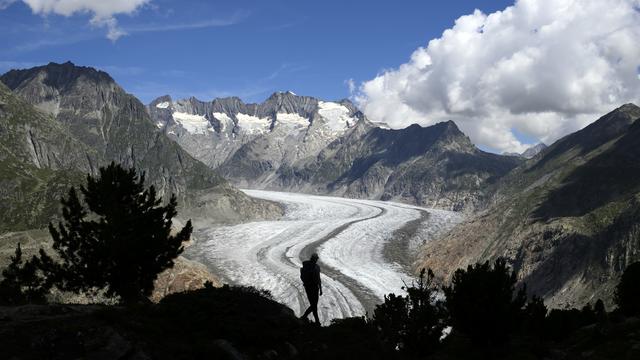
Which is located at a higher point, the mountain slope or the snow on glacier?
the mountain slope

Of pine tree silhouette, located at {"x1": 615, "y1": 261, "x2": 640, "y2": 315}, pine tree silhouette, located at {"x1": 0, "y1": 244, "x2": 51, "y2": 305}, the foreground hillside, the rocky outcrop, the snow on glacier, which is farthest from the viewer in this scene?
the snow on glacier

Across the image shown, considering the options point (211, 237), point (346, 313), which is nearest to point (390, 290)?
point (346, 313)

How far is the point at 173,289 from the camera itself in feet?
226

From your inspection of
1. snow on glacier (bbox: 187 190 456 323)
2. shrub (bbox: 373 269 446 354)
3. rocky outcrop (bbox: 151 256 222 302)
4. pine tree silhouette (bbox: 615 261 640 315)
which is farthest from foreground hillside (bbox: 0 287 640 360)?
Result: rocky outcrop (bbox: 151 256 222 302)

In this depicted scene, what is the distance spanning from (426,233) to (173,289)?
298 ft

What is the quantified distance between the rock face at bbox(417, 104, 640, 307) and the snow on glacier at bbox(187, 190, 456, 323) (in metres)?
13.6

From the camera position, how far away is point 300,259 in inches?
4122

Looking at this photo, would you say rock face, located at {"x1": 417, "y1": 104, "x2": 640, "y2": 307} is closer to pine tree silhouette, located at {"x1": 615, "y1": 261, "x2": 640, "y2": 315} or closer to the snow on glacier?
the snow on glacier

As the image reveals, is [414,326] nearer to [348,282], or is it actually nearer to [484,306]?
[484,306]

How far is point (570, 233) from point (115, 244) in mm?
72338

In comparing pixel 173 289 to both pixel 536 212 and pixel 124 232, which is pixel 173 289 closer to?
pixel 124 232

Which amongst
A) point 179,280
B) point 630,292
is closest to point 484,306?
point 630,292

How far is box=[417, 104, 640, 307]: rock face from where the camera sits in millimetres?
68438

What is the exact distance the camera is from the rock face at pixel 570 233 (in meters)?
68.4
